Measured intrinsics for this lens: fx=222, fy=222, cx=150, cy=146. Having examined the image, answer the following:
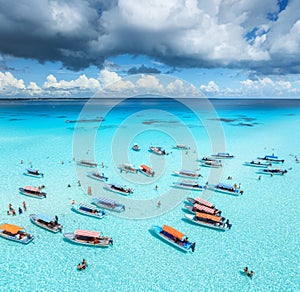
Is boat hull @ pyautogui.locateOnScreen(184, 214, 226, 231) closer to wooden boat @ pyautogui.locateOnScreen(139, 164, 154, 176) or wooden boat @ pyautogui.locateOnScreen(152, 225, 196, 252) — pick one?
wooden boat @ pyautogui.locateOnScreen(152, 225, 196, 252)

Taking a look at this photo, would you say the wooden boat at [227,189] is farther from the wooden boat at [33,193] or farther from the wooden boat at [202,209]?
the wooden boat at [33,193]

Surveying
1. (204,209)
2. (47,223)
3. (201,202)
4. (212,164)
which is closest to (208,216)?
(204,209)

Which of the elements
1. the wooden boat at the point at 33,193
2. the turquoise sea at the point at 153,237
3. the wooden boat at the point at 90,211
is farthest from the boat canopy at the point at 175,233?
the wooden boat at the point at 33,193

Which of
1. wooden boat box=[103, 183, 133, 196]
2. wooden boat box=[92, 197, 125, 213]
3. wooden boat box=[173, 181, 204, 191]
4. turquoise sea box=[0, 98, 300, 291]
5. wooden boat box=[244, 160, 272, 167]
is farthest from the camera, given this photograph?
wooden boat box=[244, 160, 272, 167]

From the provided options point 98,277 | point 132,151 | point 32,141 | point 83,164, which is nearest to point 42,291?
point 98,277

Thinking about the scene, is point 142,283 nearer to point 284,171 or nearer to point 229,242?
point 229,242

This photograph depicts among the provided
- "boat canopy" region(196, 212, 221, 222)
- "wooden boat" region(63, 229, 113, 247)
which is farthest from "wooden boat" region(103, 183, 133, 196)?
"boat canopy" region(196, 212, 221, 222)
